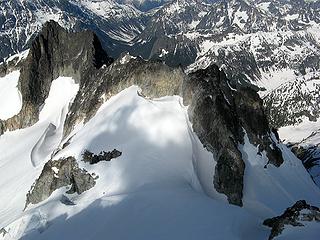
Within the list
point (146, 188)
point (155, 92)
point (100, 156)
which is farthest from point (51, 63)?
point (146, 188)

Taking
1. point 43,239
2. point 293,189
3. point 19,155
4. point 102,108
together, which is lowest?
point 293,189

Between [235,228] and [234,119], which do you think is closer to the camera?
[235,228]

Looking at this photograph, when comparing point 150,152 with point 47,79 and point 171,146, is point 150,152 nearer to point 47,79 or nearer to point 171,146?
point 171,146

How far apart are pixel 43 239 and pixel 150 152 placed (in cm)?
1935

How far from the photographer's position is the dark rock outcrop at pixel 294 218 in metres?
50.3

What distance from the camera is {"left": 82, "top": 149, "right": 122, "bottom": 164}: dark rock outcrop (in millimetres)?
67812

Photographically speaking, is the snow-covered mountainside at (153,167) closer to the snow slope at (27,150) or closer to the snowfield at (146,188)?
the snowfield at (146,188)

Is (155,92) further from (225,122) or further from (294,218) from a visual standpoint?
(294,218)

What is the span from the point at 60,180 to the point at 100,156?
5494 mm

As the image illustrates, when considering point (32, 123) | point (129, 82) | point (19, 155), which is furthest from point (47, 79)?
point (129, 82)

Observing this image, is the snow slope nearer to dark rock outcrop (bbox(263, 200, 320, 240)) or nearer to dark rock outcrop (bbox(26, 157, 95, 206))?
dark rock outcrop (bbox(26, 157, 95, 206))

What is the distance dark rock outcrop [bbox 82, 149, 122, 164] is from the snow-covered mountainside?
14cm

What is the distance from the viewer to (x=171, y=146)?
68.7 metres

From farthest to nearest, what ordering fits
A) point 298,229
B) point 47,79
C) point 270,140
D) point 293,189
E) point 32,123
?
point 47,79
point 32,123
point 270,140
point 293,189
point 298,229
